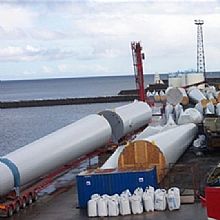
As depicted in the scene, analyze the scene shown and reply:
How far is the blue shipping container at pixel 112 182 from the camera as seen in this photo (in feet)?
76.2

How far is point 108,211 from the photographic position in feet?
70.7

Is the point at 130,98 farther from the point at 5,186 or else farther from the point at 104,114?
the point at 5,186

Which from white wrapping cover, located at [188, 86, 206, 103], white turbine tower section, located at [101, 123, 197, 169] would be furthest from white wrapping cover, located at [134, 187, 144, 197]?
white wrapping cover, located at [188, 86, 206, 103]

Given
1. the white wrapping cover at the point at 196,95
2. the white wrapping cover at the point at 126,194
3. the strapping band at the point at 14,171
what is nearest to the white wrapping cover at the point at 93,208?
the white wrapping cover at the point at 126,194

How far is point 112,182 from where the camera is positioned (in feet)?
76.6

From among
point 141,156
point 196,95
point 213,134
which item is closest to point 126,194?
point 141,156

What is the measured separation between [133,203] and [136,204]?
111 millimetres

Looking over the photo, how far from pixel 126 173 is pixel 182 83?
240ft

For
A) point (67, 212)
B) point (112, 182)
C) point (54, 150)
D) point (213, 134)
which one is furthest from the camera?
point (213, 134)

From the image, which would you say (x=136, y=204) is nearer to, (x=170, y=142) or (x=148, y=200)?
(x=148, y=200)

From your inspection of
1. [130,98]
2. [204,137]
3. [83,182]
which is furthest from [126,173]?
[130,98]

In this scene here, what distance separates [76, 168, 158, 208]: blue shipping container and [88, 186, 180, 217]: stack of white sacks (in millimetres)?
1250

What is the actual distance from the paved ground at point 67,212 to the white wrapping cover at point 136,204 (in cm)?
23

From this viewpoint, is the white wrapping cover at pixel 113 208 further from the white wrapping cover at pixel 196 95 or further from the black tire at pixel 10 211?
the white wrapping cover at pixel 196 95
